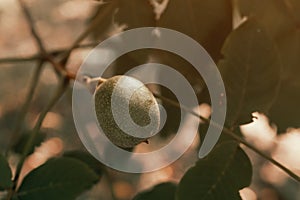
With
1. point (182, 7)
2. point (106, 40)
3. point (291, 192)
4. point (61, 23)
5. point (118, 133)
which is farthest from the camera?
point (61, 23)

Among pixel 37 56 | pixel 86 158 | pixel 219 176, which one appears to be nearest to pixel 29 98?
pixel 37 56

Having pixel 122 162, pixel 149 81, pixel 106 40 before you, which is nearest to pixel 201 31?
pixel 149 81

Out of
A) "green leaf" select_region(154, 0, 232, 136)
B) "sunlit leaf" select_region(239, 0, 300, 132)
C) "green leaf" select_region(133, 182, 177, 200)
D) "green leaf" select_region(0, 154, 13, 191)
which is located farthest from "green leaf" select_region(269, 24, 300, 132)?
"green leaf" select_region(0, 154, 13, 191)

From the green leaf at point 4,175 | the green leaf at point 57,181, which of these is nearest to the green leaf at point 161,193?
the green leaf at point 57,181

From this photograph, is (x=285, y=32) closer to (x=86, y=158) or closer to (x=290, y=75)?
(x=290, y=75)

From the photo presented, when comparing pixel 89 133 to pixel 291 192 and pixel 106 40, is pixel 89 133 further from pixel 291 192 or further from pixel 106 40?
pixel 291 192

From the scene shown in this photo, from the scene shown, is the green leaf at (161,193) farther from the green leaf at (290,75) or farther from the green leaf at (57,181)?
the green leaf at (290,75)

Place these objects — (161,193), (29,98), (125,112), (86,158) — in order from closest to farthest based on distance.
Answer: (125,112) → (161,193) → (29,98) → (86,158)
